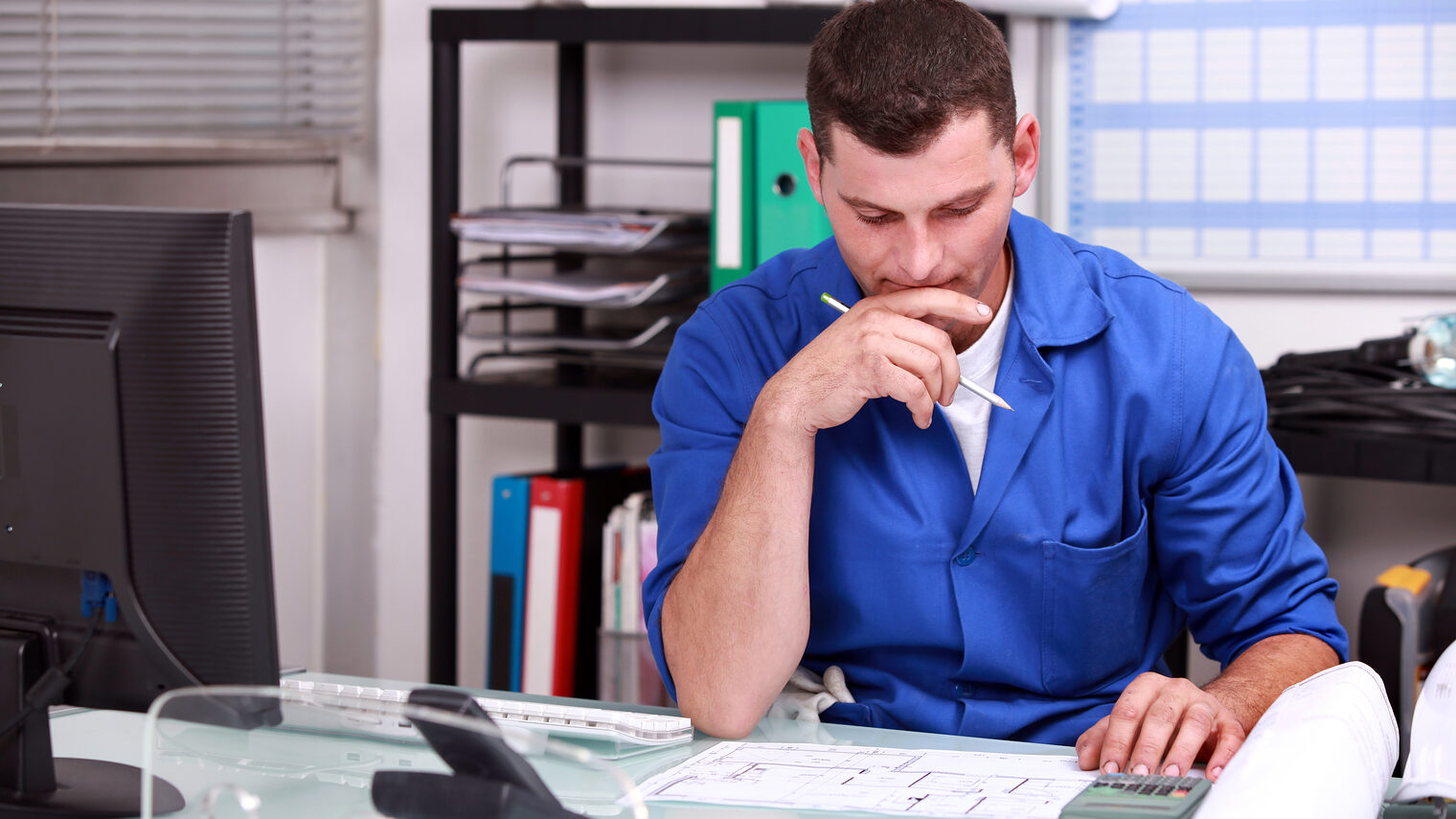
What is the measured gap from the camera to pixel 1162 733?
93 cm

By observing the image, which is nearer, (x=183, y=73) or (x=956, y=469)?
(x=956, y=469)

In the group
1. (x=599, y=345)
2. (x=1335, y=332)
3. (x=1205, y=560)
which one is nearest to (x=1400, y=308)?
(x=1335, y=332)

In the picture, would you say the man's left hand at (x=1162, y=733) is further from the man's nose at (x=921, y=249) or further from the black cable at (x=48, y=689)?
the black cable at (x=48, y=689)

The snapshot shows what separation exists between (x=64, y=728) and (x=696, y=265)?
125 centimetres

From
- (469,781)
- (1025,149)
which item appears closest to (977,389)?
(1025,149)

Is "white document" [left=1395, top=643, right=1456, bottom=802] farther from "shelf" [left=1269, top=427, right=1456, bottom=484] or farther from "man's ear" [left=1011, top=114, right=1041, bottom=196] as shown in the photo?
"shelf" [left=1269, top=427, right=1456, bottom=484]

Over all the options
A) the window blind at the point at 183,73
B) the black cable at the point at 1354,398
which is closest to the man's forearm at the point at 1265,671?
the black cable at the point at 1354,398

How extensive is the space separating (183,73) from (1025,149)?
146 cm

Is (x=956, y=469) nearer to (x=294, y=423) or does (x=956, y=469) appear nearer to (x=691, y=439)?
(x=691, y=439)

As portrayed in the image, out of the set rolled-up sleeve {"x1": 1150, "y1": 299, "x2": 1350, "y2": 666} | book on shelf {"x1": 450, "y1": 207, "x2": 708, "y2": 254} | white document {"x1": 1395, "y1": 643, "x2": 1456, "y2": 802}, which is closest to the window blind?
book on shelf {"x1": 450, "y1": 207, "x2": 708, "y2": 254}

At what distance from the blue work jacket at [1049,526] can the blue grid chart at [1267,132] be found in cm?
84

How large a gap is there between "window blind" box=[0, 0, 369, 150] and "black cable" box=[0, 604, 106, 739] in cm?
111

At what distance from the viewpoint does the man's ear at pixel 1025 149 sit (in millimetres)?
1171

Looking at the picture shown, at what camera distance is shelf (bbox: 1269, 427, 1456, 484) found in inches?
61.1
